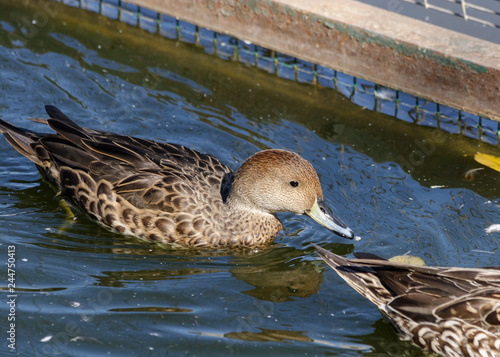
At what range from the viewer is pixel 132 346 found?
5148 millimetres

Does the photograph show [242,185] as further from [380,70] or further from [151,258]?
[380,70]

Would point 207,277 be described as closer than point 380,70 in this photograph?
Yes

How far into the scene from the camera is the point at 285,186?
20.7 ft

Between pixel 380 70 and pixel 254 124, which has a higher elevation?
pixel 380 70

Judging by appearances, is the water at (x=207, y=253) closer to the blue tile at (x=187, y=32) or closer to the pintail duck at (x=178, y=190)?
the pintail duck at (x=178, y=190)

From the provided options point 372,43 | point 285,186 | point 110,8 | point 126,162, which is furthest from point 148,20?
point 285,186

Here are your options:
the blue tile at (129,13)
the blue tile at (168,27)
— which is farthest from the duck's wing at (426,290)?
the blue tile at (129,13)

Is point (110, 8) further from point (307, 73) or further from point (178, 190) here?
point (178, 190)

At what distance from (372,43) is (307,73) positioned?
3.53ft

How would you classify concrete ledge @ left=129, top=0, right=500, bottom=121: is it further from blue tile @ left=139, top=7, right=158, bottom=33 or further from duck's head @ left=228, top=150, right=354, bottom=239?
duck's head @ left=228, top=150, right=354, bottom=239

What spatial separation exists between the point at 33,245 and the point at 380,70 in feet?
13.8

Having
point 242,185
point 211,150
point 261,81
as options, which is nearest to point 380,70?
point 261,81

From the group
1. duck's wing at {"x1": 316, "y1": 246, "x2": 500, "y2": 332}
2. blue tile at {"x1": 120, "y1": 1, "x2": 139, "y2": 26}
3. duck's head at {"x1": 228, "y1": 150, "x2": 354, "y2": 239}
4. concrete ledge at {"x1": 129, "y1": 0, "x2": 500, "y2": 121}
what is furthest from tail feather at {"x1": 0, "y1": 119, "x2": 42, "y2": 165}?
blue tile at {"x1": 120, "y1": 1, "x2": 139, "y2": 26}

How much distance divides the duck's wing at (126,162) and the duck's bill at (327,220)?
0.86 m
